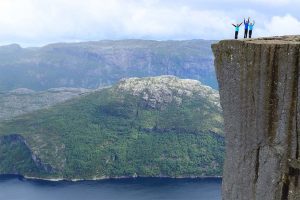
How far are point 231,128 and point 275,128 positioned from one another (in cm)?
165

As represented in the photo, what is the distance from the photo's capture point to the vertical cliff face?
16.2 m

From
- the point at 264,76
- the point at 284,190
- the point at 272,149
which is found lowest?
the point at 284,190

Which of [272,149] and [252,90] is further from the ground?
[252,90]

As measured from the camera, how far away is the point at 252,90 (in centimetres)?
1677

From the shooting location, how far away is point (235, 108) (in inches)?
682

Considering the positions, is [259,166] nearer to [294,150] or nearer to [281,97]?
[294,150]

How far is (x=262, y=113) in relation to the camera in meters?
16.7

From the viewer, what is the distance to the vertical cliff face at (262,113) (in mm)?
16188

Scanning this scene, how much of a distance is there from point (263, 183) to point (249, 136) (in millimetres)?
1595

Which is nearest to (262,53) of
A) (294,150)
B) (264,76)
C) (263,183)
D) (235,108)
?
(264,76)

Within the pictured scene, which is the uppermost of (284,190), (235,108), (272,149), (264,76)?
(264,76)

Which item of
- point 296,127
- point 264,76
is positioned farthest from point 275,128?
point 264,76

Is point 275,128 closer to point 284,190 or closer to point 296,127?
point 296,127

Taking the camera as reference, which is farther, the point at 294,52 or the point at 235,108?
the point at 235,108
